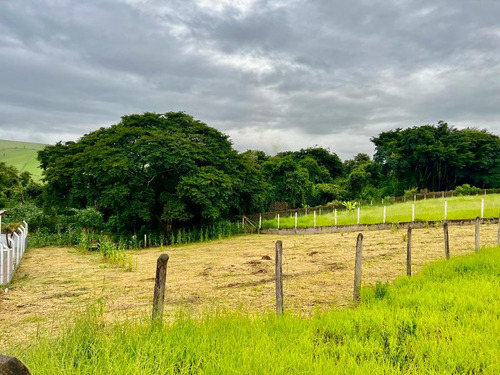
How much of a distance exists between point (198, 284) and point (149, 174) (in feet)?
45.3

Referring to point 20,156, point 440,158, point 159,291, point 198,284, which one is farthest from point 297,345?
point 20,156

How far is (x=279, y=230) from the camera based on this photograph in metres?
25.0

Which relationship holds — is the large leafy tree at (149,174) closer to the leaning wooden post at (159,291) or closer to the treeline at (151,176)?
the treeline at (151,176)

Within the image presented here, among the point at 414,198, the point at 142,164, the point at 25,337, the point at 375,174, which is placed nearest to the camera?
the point at 25,337

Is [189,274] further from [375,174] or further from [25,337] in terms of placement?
[375,174]

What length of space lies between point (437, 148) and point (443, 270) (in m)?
42.1

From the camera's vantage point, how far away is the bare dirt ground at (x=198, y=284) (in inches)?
241

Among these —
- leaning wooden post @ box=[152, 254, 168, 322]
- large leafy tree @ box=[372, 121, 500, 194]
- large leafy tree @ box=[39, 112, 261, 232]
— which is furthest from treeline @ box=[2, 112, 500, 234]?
large leafy tree @ box=[372, 121, 500, 194]

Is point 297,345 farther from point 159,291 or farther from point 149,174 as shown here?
point 149,174

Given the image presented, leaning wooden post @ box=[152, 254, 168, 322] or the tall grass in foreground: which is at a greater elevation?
leaning wooden post @ box=[152, 254, 168, 322]

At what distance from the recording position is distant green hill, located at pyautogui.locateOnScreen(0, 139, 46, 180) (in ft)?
312

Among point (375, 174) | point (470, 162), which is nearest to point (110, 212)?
point (375, 174)

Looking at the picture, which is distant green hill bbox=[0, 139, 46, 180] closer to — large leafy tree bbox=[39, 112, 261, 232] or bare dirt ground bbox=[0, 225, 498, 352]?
large leafy tree bbox=[39, 112, 261, 232]

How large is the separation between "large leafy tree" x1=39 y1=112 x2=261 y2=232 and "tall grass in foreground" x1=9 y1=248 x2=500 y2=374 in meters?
15.4
